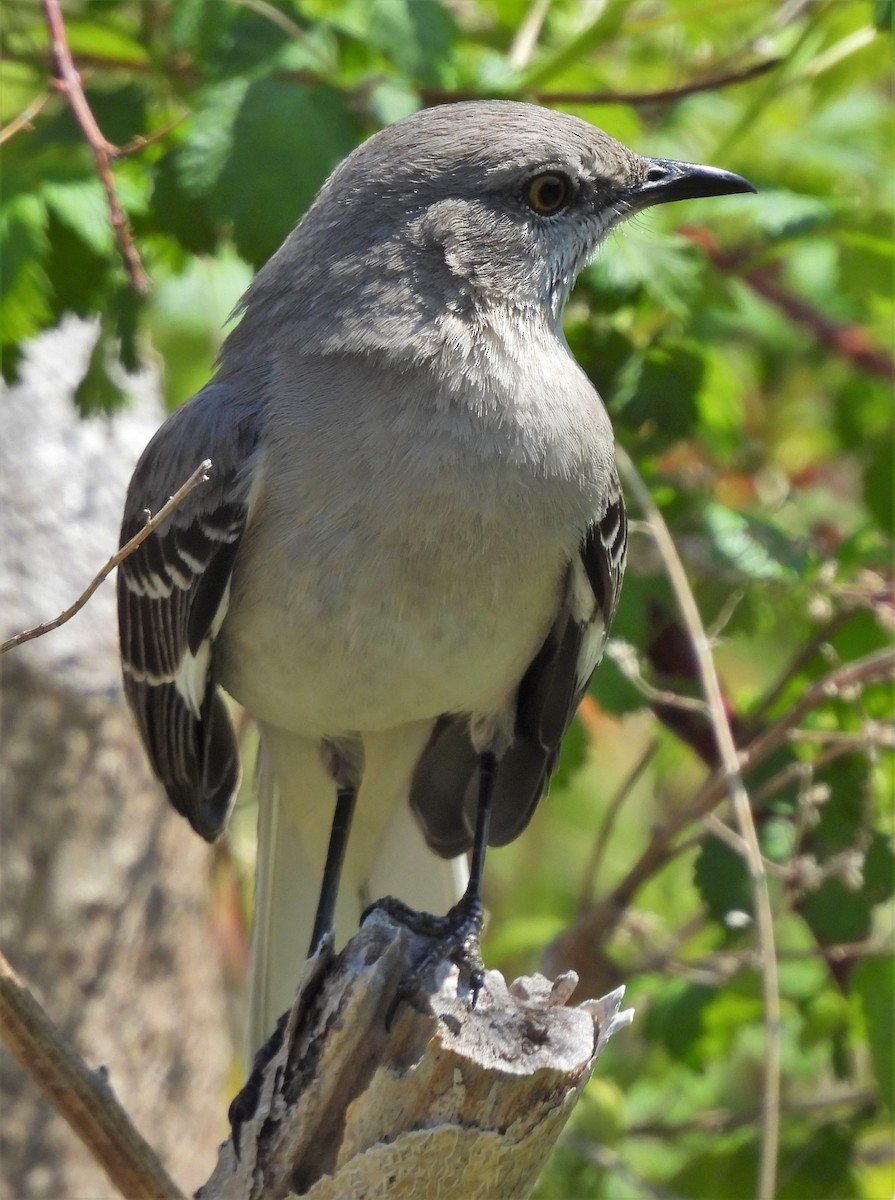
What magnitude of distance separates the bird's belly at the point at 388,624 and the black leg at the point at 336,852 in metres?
0.64

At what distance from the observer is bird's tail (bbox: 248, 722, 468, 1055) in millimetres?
4145

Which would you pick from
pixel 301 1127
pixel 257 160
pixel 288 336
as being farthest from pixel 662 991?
pixel 257 160

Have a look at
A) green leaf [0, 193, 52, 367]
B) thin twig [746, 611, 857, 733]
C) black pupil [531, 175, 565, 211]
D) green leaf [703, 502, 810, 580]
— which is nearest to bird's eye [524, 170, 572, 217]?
black pupil [531, 175, 565, 211]

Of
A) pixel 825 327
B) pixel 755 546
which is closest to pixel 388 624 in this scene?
pixel 755 546

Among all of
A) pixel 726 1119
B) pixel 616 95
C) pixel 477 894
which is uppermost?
pixel 616 95

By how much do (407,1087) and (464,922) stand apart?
2.92ft

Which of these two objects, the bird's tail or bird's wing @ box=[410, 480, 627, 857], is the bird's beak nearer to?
bird's wing @ box=[410, 480, 627, 857]

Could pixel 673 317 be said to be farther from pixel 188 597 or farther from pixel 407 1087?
pixel 407 1087

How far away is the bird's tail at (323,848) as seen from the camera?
13.6 feet

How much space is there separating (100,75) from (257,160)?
1.20 metres

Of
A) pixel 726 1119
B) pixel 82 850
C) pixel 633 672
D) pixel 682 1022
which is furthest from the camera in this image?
pixel 82 850

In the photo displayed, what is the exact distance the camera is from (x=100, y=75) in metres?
4.71

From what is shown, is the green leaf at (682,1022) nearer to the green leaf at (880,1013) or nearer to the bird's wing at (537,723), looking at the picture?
the green leaf at (880,1013)

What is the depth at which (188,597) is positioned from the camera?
3605 mm
